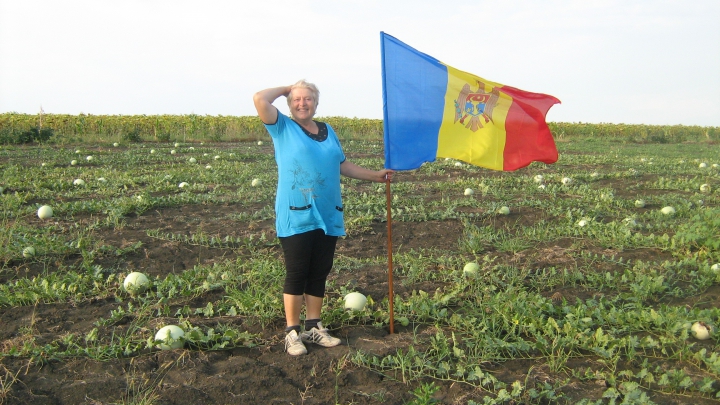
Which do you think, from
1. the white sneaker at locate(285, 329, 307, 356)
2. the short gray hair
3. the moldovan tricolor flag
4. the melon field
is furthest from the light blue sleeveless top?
the melon field

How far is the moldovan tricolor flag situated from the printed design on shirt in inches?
20.4

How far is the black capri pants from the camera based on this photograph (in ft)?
10.9

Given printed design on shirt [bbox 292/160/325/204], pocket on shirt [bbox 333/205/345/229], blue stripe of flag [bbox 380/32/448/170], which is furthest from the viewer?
blue stripe of flag [bbox 380/32/448/170]

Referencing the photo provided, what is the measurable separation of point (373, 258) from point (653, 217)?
405 centimetres

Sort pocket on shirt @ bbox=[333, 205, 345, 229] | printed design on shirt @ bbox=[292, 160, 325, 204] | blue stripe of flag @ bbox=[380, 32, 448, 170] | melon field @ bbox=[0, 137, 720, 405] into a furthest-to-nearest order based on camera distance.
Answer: blue stripe of flag @ bbox=[380, 32, 448, 170], pocket on shirt @ bbox=[333, 205, 345, 229], printed design on shirt @ bbox=[292, 160, 325, 204], melon field @ bbox=[0, 137, 720, 405]

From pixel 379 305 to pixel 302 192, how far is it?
125 cm

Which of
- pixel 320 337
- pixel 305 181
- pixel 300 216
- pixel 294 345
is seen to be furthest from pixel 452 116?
pixel 294 345

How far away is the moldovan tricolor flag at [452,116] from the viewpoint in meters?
3.55

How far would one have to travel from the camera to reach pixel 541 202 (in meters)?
7.80

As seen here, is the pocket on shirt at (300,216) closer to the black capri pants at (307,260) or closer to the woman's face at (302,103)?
the black capri pants at (307,260)

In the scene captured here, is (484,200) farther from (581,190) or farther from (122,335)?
(122,335)

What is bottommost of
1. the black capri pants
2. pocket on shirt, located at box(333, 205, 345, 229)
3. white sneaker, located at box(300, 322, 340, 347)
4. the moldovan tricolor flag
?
white sneaker, located at box(300, 322, 340, 347)

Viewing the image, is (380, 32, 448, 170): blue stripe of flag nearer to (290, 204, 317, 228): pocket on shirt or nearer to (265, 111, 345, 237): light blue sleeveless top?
(265, 111, 345, 237): light blue sleeveless top

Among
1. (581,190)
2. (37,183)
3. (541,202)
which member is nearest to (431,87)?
(541,202)
